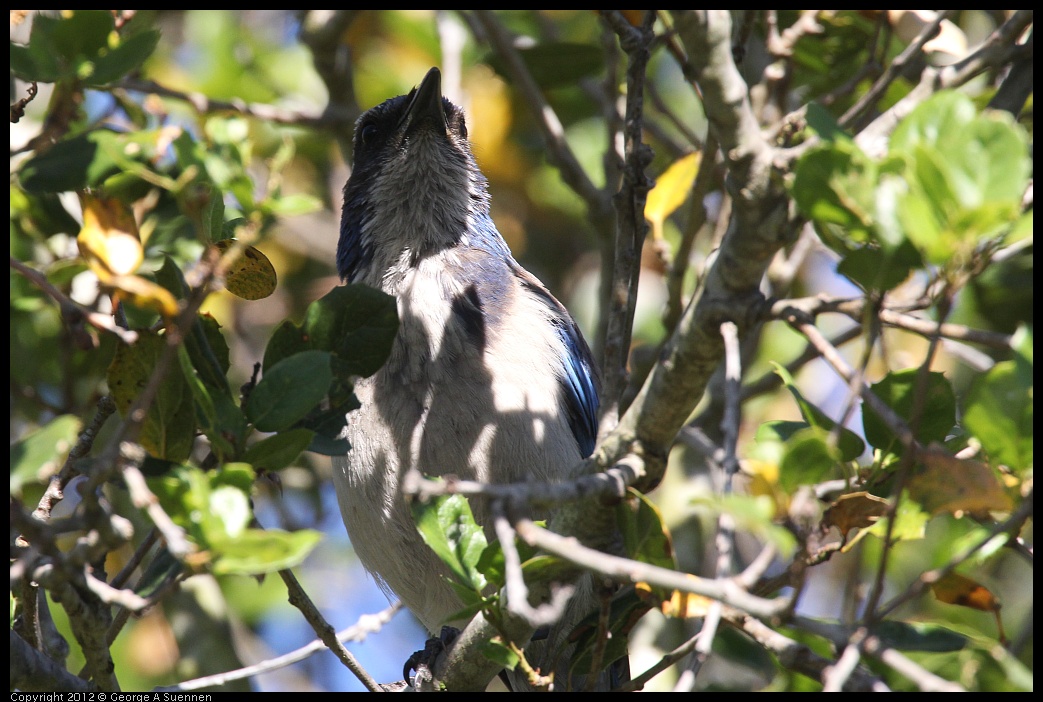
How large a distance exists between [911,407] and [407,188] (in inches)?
134

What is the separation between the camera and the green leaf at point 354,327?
3.00m

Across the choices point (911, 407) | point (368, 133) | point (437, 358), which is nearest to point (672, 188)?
point (437, 358)

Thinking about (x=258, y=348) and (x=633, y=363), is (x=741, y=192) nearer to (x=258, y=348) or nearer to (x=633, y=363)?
(x=633, y=363)

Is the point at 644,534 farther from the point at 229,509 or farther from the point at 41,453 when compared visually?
the point at 41,453

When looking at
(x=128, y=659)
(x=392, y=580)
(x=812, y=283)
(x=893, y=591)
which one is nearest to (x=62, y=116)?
(x=392, y=580)

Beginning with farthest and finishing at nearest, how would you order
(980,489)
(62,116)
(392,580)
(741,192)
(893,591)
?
(893,591)
(392,580)
(62,116)
(741,192)
(980,489)

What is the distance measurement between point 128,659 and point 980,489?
6.03 meters

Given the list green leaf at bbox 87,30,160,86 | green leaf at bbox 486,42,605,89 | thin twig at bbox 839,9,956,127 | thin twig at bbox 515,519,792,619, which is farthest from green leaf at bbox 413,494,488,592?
green leaf at bbox 486,42,605,89

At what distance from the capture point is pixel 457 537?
2.91m

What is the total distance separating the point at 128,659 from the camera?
662 centimetres

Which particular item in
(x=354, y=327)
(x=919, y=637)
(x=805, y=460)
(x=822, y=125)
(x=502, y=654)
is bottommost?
(x=502, y=654)

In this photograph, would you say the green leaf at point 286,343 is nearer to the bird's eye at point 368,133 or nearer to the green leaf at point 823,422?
the green leaf at point 823,422

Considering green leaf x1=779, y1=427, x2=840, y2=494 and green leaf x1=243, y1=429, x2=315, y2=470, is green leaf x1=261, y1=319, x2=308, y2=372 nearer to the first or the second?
green leaf x1=243, y1=429, x2=315, y2=470

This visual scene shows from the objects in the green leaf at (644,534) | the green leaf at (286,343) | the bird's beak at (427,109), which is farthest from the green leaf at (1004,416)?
the bird's beak at (427,109)
